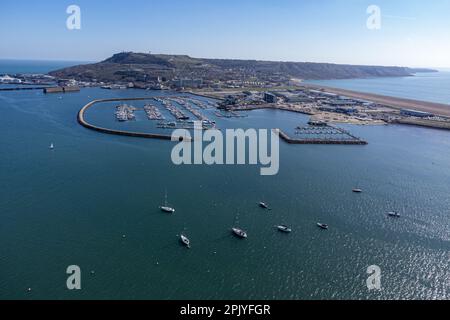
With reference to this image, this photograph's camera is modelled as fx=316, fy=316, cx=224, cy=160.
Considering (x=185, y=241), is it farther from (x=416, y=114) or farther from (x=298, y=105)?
(x=416, y=114)

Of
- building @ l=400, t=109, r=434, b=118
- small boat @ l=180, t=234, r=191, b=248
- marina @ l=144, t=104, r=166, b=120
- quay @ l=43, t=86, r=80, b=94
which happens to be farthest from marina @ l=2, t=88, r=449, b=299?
quay @ l=43, t=86, r=80, b=94

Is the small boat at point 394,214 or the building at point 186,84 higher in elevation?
the building at point 186,84

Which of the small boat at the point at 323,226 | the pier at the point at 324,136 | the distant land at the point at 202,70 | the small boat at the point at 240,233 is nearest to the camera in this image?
the small boat at the point at 240,233

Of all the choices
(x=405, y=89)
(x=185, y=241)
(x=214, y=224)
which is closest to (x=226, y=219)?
(x=214, y=224)

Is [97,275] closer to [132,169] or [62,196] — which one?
[62,196]

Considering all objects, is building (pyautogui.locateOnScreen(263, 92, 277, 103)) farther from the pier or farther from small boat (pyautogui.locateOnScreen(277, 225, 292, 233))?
small boat (pyautogui.locateOnScreen(277, 225, 292, 233))

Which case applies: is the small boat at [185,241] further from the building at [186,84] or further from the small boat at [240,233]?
the building at [186,84]

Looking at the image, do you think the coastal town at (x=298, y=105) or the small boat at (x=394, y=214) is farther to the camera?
the coastal town at (x=298, y=105)

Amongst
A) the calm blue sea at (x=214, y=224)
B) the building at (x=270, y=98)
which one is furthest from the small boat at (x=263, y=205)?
the building at (x=270, y=98)
